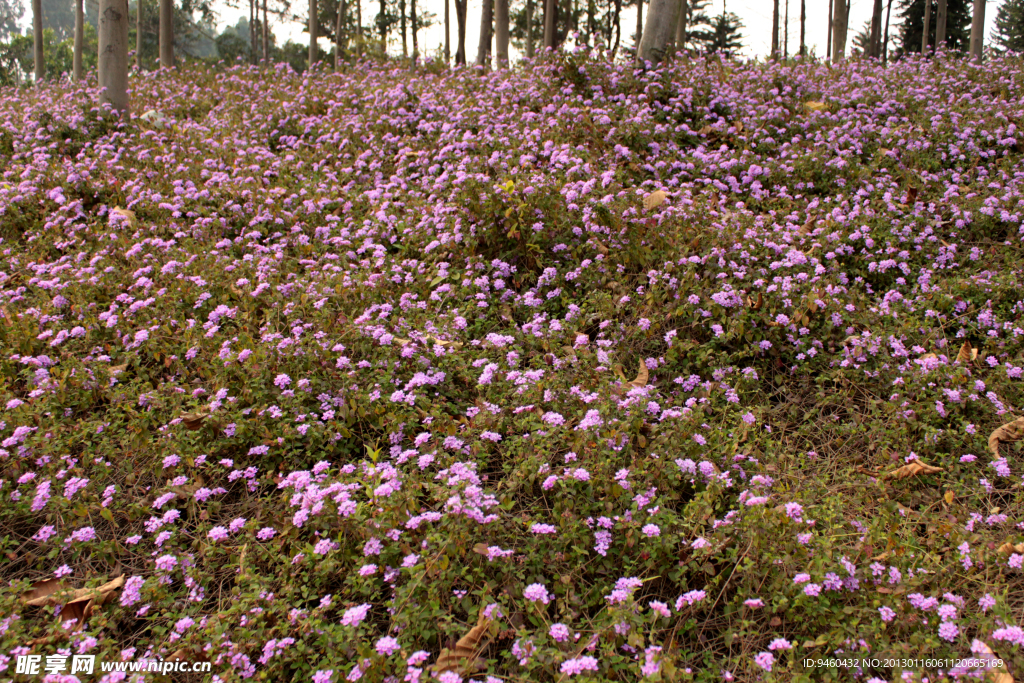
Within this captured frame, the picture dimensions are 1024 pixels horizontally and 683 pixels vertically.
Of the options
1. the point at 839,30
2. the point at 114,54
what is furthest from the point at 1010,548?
the point at 839,30

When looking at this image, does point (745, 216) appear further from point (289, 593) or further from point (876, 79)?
point (876, 79)

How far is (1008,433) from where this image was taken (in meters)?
3.94

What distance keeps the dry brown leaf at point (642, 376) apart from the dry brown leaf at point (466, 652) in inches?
81.2

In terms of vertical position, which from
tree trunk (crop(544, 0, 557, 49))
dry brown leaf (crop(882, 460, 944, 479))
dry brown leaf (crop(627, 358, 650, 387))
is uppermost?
tree trunk (crop(544, 0, 557, 49))

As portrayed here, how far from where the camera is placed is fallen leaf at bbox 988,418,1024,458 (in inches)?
153

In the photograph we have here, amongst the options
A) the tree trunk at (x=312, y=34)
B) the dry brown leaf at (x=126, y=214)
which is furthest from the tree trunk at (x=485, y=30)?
the dry brown leaf at (x=126, y=214)

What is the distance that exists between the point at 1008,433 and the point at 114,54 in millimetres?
11601

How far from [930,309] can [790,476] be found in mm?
2494

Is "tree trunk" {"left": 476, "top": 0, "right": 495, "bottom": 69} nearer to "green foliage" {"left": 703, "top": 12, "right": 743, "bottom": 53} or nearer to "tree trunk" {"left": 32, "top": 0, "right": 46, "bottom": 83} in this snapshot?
"tree trunk" {"left": 32, "top": 0, "right": 46, "bottom": 83}

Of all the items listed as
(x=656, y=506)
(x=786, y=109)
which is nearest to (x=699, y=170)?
(x=786, y=109)

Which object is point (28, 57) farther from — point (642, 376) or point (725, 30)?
point (642, 376)

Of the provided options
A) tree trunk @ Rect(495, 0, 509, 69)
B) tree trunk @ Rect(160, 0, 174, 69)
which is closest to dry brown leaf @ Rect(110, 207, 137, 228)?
tree trunk @ Rect(495, 0, 509, 69)

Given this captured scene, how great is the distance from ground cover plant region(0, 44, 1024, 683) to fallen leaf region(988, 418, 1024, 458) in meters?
0.03

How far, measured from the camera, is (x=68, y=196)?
7.29 metres
